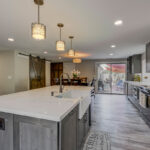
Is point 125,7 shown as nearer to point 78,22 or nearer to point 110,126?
point 78,22

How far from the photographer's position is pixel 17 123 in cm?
110

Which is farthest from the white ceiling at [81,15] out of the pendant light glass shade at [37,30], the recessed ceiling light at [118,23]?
the pendant light glass shade at [37,30]

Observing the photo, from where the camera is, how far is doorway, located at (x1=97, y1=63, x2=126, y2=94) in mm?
7242

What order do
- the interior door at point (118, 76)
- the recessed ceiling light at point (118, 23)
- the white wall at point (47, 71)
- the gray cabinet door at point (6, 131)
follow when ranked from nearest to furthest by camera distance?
1. the gray cabinet door at point (6, 131)
2. the recessed ceiling light at point (118, 23)
3. the interior door at point (118, 76)
4. the white wall at point (47, 71)

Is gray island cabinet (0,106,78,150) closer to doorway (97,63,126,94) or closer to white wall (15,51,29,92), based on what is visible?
white wall (15,51,29,92)

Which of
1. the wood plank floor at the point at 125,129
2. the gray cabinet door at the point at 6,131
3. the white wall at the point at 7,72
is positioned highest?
the white wall at the point at 7,72

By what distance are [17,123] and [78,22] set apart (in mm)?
2141

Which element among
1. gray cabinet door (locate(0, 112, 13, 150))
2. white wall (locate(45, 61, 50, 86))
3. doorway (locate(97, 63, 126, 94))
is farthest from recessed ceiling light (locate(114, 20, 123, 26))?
white wall (locate(45, 61, 50, 86))

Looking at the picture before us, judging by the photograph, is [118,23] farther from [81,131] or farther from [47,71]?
[47,71]

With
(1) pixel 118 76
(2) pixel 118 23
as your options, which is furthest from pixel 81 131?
(1) pixel 118 76

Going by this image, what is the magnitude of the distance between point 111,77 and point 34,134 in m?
7.06

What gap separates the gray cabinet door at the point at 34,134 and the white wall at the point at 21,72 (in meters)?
4.50

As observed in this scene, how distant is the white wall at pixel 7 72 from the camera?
4941 millimetres

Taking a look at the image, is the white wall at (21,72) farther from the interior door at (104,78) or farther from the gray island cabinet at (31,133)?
the interior door at (104,78)
